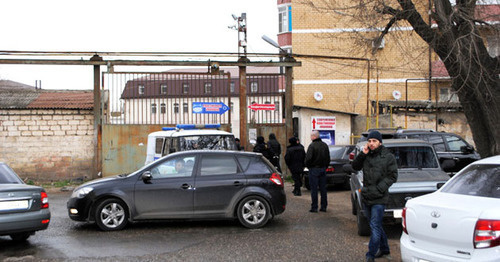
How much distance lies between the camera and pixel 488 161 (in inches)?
239

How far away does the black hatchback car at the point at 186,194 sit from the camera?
29.8 feet

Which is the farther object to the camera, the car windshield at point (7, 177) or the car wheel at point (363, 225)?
the car wheel at point (363, 225)

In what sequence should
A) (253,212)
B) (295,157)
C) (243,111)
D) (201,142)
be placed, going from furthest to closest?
1. (243,111)
2. (295,157)
3. (201,142)
4. (253,212)

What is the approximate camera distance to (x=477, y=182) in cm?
578

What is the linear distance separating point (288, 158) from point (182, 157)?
5.09 meters

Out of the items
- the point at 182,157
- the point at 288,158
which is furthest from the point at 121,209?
the point at 288,158

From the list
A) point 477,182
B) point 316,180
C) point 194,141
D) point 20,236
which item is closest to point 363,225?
point 316,180

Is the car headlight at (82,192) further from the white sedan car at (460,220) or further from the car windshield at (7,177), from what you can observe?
→ the white sedan car at (460,220)

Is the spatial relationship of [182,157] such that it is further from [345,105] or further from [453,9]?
[345,105]

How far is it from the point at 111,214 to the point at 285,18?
2470 centimetres

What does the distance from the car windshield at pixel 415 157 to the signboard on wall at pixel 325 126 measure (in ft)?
34.5

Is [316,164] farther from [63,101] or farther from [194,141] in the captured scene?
[63,101]

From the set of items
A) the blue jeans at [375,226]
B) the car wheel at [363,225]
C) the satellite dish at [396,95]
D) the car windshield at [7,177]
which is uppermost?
the satellite dish at [396,95]

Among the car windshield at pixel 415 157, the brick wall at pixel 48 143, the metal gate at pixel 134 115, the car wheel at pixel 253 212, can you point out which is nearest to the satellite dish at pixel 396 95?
the metal gate at pixel 134 115
